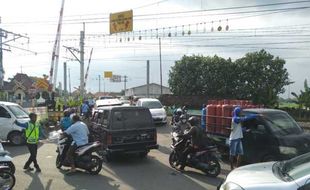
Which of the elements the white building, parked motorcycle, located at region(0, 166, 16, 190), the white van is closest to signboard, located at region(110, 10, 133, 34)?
the white van

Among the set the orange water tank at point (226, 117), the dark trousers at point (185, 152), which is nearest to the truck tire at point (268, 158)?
the dark trousers at point (185, 152)

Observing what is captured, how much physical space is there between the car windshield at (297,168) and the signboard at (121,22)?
19338 millimetres

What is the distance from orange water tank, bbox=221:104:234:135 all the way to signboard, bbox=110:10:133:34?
466 inches

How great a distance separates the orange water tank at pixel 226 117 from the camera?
14727 mm

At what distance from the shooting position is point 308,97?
123ft

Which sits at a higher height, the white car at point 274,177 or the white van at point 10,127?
the white car at point 274,177

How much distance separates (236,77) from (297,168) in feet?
146

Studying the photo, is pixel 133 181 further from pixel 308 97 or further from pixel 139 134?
pixel 308 97

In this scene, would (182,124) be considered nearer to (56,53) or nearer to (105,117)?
(105,117)

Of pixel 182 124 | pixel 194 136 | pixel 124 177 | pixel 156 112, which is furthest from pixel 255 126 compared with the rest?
pixel 156 112

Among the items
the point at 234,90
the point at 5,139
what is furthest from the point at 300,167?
the point at 234,90

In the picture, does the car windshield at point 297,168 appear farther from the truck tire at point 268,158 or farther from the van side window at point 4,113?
the van side window at point 4,113

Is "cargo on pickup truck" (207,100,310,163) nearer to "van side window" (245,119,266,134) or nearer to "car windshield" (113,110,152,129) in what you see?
"van side window" (245,119,266,134)

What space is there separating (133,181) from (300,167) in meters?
Answer: 6.02
